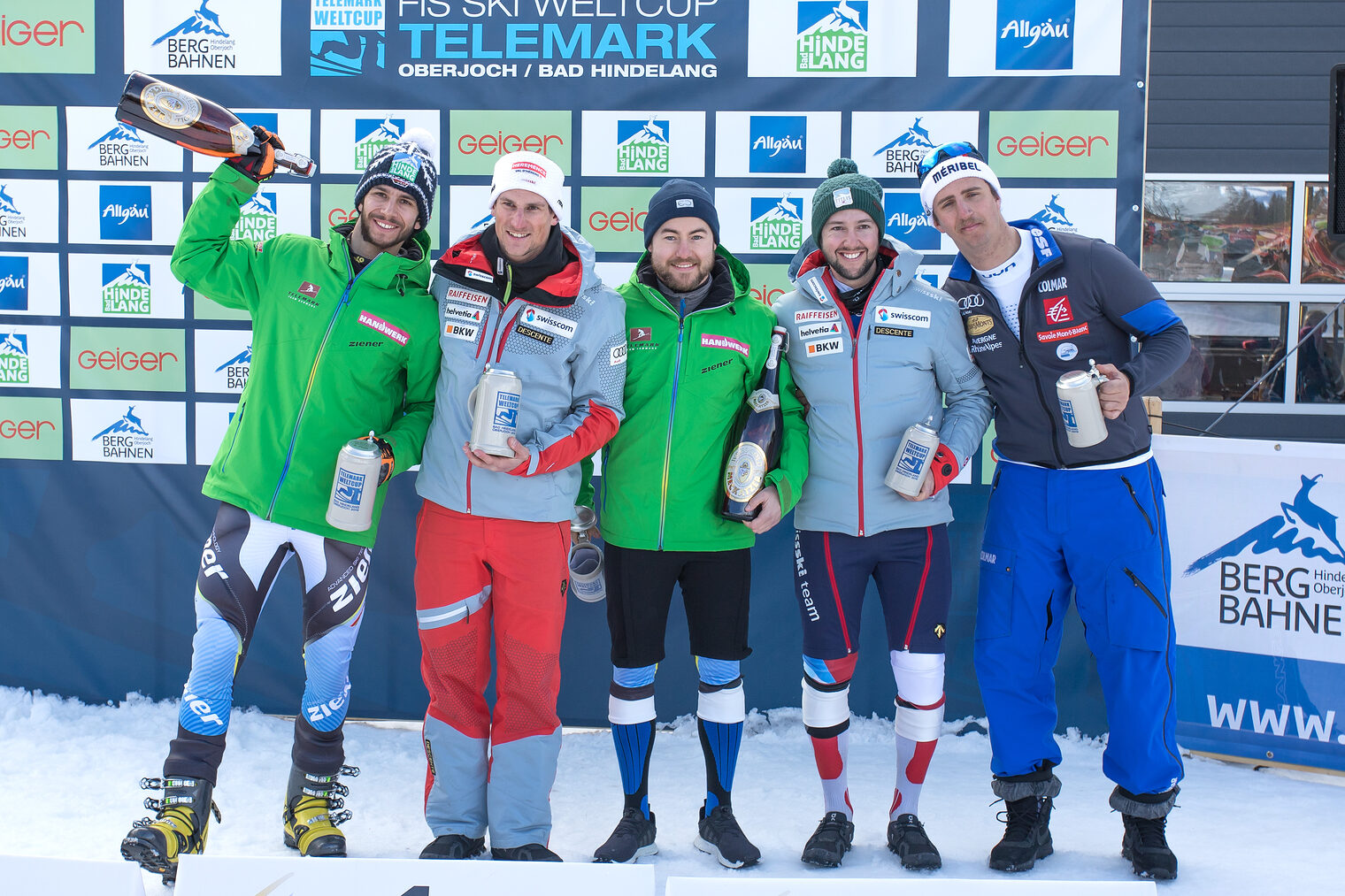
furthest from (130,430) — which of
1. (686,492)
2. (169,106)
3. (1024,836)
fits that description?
(1024,836)

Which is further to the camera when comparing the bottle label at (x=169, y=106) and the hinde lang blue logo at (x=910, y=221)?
the hinde lang blue logo at (x=910, y=221)

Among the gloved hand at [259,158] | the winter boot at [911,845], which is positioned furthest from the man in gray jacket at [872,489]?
the gloved hand at [259,158]

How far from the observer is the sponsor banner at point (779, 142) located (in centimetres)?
383

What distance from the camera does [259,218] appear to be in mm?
3932

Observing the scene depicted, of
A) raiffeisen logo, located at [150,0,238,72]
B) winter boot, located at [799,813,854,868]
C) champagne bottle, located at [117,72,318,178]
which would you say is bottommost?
winter boot, located at [799,813,854,868]

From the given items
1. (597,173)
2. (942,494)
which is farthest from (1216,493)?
(597,173)

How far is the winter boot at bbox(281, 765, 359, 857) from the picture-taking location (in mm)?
2842

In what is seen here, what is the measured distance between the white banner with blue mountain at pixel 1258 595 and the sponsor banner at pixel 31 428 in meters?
4.46

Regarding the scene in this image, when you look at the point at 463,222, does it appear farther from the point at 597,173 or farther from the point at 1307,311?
the point at 1307,311

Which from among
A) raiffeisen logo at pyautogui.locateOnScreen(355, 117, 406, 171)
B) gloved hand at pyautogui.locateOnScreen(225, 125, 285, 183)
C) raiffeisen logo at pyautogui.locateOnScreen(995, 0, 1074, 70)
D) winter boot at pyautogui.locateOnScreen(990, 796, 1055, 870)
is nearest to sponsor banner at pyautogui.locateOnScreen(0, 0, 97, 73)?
raiffeisen logo at pyautogui.locateOnScreen(355, 117, 406, 171)

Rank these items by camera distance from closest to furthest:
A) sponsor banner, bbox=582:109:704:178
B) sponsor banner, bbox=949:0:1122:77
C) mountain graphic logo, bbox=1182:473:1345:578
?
mountain graphic logo, bbox=1182:473:1345:578 → sponsor banner, bbox=949:0:1122:77 → sponsor banner, bbox=582:109:704:178

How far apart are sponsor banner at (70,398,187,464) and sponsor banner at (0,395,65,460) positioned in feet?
0.22

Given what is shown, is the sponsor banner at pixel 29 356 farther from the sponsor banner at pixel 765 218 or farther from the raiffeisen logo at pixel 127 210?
the sponsor banner at pixel 765 218

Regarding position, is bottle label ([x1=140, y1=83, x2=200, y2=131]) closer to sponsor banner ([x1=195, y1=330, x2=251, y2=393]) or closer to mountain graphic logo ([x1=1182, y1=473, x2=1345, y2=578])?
sponsor banner ([x1=195, y1=330, x2=251, y2=393])
